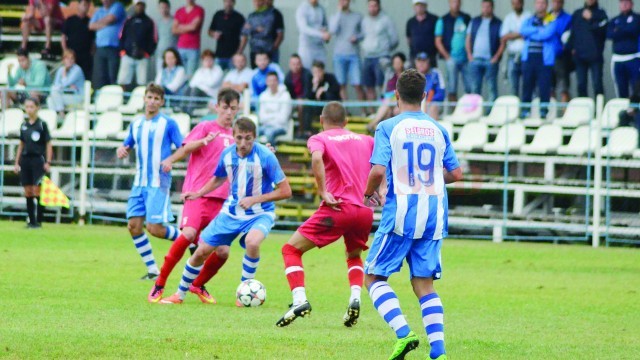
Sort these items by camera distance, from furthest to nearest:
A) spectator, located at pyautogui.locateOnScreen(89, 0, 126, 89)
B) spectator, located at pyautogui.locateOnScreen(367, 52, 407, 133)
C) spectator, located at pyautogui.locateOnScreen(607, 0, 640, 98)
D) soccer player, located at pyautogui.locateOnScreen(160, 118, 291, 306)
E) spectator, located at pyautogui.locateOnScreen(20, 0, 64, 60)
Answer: spectator, located at pyautogui.locateOnScreen(20, 0, 64, 60)
spectator, located at pyautogui.locateOnScreen(89, 0, 126, 89)
spectator, located at pyautogui.locateOnScreen(367, 52, 407, 133)
spectator, located at pyautogui.locateOnScreen(607, 0, 640, 98)
soccer player, located at pyautogui.locateOnScreen(160, 118, 291, 306)

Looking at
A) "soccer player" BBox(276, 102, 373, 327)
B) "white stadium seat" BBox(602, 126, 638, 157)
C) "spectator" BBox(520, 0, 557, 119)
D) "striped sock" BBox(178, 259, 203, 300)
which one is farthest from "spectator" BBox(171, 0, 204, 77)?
"soccer player" BBox(276, 102, 373, 327)

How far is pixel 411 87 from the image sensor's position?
8766 mm

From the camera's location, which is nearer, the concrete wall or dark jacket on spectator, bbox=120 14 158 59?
the concrete wall

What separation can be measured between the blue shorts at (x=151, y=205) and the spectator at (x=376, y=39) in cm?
1036

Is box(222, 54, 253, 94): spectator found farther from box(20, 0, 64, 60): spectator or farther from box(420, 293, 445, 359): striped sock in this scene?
box(420, 293, 445, 359): striped sock

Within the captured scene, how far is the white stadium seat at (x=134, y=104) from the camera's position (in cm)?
2481

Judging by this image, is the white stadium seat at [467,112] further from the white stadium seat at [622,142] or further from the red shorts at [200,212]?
the red shorts at [200,212]

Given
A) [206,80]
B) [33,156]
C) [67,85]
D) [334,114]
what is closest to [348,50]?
[206,80]

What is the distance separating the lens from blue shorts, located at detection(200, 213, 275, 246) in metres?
12.2

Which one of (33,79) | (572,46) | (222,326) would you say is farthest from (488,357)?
(33,79)

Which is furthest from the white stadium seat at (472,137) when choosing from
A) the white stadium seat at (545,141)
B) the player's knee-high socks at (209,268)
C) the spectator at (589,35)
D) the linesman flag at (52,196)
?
the player's knee-high socks at (209,268)

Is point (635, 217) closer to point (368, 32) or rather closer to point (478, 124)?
point (478, 124)

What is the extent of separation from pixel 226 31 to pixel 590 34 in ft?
24.7

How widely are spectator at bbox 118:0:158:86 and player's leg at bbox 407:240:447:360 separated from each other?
1767 centimetres
